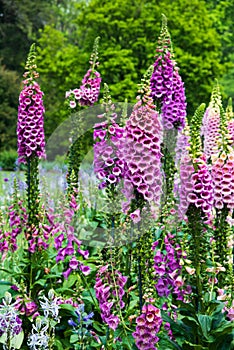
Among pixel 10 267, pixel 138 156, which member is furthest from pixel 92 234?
pixel 138 156

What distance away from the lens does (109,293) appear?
3.35 metres

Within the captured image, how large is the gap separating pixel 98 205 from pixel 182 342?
3289 millimetres

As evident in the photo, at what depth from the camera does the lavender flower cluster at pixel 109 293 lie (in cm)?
332

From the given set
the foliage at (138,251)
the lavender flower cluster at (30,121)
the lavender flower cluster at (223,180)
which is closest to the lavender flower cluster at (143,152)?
the foliage at (138,251)

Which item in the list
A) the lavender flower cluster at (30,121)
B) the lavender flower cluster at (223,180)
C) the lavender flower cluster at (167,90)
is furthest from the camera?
the lavender flower cluster at (167,90)

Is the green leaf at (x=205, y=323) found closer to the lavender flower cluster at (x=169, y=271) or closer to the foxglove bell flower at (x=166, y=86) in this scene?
the lavender flower cluster at (x=169, y=271)

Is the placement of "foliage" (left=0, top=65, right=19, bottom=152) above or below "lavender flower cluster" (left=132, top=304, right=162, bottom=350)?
above

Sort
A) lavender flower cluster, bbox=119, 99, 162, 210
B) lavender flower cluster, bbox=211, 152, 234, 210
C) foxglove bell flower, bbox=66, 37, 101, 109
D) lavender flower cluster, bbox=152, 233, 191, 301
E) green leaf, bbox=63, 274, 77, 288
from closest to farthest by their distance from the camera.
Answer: lavender flower cluster, bbox=119, 99, 162, 210
lavender flower cluster, bbox=211, 152, 234, 210
lavender flower cluster, bbox=152, 233, 191, 301
green leaf, bbox=63, 274, 77, 288
foxglove bell flower, bbox=66, 37, 101, 109

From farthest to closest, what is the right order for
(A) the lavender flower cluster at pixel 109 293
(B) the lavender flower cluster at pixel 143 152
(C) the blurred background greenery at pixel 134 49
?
(C) the blurred background greenery at pixel 134 49
(A) the lavender flower cluster at pixel 109 293
(B) the lavender flower cluster at pixel 143 152

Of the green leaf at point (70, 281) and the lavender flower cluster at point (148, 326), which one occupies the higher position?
the lavender flower cluster at point (148, 326)

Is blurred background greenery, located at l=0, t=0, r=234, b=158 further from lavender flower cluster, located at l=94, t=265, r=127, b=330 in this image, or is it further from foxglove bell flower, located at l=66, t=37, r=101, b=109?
lavender flower cluster, located at l=94, t=265, r=127, b=330

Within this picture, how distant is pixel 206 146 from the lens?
6.99 metres

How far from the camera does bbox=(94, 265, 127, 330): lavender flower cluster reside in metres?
3.32

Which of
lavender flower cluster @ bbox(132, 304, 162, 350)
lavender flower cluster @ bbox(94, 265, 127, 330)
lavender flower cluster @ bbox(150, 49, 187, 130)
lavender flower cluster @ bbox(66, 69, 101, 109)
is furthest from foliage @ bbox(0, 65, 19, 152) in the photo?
lavender flower cluster @ bbox(132, 304, 162, 350)
